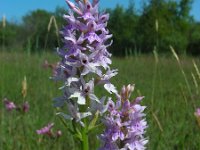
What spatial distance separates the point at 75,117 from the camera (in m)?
1.81

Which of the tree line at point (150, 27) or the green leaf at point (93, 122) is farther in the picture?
the tree line at point (150, 27)

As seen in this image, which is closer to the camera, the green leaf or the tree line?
the green leaf

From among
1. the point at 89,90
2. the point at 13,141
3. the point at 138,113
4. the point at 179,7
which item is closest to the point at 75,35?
the point at 89,90

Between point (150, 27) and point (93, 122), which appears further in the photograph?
point (150, 27)

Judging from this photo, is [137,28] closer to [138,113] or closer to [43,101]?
[43,101]

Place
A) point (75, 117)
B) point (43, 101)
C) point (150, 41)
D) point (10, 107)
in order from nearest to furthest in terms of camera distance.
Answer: point (75, 117) < point (10, 107) < point (43, 101) < point (150, 41)

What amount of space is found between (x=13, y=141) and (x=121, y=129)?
274cm

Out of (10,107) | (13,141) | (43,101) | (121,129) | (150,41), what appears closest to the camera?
(121,129)

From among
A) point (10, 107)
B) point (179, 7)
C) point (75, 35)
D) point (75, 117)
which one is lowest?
point (10, 107)

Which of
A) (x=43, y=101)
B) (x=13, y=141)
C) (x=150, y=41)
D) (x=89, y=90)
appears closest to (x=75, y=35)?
(x=89, y=90)

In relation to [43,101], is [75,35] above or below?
above

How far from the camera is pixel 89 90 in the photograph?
183cm

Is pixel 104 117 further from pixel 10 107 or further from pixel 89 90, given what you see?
pixel 10 107

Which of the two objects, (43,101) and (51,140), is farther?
(43,101)
